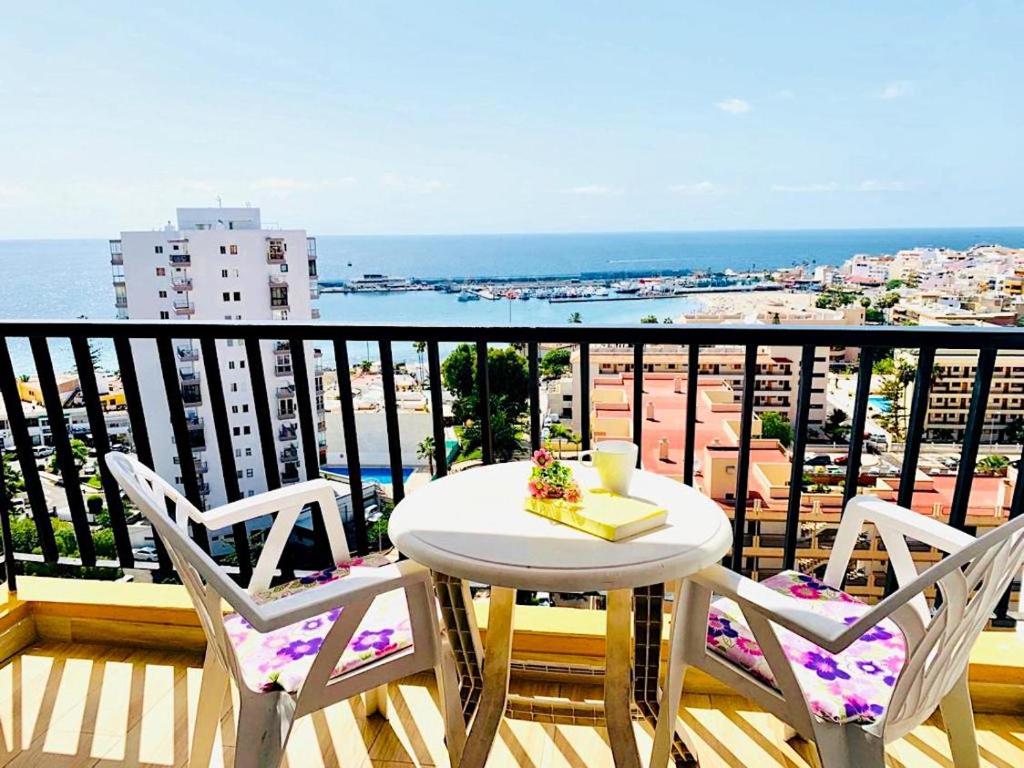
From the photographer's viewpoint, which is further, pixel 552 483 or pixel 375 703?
pixel 375 703

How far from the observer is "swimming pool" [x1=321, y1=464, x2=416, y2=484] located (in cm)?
258

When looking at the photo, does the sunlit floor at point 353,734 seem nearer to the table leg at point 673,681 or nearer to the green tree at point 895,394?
the table leg at point 673,681

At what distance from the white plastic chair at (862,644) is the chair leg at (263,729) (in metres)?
0.78

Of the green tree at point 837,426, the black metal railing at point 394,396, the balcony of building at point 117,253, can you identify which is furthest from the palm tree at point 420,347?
the balcony of building at point 117,253

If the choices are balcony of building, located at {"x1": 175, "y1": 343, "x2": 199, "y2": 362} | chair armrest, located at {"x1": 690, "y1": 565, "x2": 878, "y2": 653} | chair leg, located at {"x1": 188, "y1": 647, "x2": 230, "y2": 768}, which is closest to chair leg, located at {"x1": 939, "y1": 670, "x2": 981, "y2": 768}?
chair armrest, located at {"x1": 690, "y1": 565, "x2": 878, "y2": 653}

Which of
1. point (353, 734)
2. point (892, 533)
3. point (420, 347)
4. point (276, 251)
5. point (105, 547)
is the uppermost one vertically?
point (276, 251)

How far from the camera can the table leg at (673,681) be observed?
144cm

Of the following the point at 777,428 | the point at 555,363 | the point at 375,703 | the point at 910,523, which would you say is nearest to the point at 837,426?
the point at 777,428

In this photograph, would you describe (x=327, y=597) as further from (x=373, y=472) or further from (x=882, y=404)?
(x=373, y=472)

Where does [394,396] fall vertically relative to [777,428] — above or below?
above

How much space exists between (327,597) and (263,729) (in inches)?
13.5

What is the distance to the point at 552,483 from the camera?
5.06ft

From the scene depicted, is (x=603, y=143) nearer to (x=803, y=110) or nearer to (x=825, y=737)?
(x=803, y=110)

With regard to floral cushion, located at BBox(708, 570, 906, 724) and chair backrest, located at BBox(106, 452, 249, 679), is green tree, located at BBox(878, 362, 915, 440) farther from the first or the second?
chair backrest, located at BBox(106, 452, 249, 679)
